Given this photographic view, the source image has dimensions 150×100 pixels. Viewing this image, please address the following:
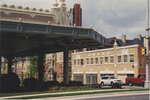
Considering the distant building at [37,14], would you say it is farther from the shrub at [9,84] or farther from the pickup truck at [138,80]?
the pickup truck at [138,80]

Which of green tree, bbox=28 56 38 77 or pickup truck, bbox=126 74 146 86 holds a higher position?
green tree, bbox=28 56 38 77

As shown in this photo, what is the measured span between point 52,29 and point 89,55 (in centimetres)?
4188

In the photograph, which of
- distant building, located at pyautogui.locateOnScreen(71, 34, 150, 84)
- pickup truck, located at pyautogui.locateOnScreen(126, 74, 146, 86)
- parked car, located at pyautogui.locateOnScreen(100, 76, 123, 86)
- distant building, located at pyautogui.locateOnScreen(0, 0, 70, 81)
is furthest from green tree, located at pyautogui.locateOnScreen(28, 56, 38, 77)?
distant building, located at pyautogui.locateOnScreen(0, 0, 70, 81)

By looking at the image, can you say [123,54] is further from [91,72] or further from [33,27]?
[33,27]

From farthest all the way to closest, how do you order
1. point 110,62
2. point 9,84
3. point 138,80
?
point 110,62
point 138,80
point 9,84

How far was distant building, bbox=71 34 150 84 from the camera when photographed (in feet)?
173

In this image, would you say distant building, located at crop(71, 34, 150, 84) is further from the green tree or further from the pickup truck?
the green tree

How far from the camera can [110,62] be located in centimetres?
6047

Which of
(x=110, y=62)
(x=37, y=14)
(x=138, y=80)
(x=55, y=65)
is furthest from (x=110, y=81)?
(x=55, y=65)

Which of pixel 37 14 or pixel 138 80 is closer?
pixel 37 14

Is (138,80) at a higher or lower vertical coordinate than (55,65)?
lower

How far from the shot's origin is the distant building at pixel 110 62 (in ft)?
173

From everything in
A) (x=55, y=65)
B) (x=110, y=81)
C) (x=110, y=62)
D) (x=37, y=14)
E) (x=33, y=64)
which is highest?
(x=37, y=14)

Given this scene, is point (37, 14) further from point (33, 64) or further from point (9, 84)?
point (33, 64)
